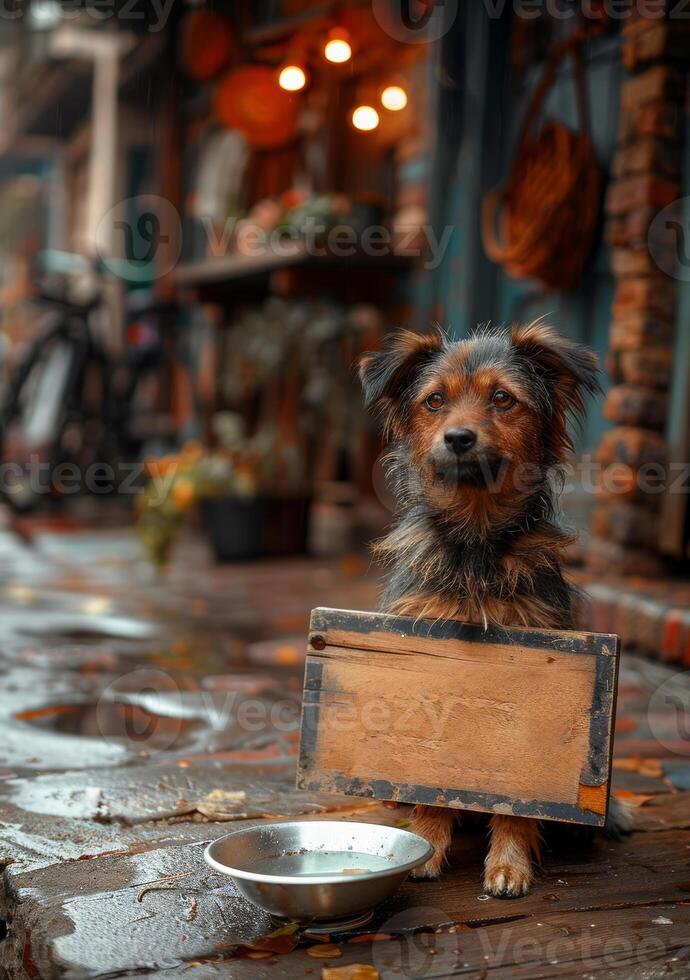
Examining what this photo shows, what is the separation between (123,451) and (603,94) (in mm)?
6531

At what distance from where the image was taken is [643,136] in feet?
16.9

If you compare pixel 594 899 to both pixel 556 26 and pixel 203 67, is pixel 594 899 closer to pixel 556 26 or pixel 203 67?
pixel 556 26

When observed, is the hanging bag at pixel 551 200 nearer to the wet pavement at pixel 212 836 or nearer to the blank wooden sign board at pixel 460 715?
the wet pavement at pixel 212 836

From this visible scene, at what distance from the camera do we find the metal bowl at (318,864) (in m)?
2.05

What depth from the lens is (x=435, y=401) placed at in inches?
101

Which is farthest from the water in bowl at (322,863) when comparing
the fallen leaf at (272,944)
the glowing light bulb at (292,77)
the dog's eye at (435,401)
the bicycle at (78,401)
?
the bicycle at (78,401)

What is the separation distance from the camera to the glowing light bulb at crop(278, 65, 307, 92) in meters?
7.35

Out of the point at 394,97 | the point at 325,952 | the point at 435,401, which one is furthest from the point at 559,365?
the point at 394,97

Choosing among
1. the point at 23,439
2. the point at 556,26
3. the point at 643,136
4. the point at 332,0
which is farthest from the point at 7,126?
the point at 643,136

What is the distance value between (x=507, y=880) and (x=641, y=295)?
11.4 ft

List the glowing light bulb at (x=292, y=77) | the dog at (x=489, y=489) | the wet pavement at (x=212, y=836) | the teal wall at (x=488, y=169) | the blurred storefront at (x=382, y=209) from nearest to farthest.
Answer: the wet pavement at (x=212, y=836) → the dog at (x=489, y=489) → the blurred storefront at (x=382, y=209) → the teal wall at (x=488, y=169) → the glowing light bulb at (x=292, y=77)

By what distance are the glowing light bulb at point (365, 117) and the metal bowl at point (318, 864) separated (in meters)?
6.26

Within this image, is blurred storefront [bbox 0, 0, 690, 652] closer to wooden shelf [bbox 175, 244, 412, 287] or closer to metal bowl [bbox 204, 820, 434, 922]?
wooden shelf [bbox 175, 244, 412, 287]

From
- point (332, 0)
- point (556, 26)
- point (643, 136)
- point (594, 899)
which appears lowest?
point (594, 899)
